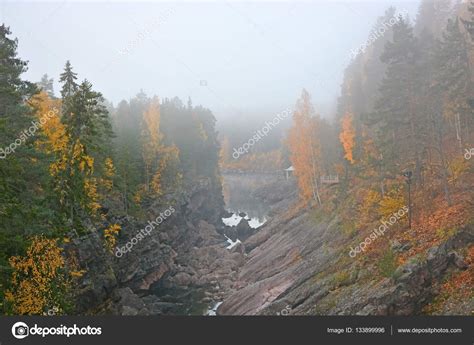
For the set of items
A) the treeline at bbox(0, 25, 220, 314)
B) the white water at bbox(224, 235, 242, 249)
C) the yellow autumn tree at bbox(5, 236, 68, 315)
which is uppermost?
the treeline at bbox(0, 25, 220, 314)

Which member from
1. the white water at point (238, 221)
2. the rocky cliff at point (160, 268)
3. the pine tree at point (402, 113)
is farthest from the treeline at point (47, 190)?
the white water at point (238, 221)

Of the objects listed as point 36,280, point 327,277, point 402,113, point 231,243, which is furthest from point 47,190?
point 231,243

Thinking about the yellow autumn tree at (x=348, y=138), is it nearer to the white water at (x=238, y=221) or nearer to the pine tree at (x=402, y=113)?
the pine tree at (x=402, y=113)

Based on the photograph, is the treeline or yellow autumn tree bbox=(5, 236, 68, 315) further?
yellow autumn tree bbox=(5, 236, 68, 315)

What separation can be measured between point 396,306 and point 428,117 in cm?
1417

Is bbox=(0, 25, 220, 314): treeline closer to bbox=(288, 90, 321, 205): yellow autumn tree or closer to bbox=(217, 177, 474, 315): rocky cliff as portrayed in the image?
bbox=(217, 177, 474, 315): rocky cliff

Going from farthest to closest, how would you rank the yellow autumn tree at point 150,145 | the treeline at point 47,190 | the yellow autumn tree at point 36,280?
the yellow autumn tree at point 150,145, the yellow autumn tree at point 36,280, the treeline at point 47,190

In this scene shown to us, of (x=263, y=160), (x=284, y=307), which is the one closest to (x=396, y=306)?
(x=284, y=307)

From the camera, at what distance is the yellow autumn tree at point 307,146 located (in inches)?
1591

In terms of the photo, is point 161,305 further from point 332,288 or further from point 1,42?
point 1,42

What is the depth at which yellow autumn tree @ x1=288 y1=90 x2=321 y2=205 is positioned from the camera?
40.4 m

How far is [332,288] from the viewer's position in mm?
20766

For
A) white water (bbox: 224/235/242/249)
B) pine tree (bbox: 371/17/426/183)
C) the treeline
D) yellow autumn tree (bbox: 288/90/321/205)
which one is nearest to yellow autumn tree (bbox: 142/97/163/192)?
the treeline

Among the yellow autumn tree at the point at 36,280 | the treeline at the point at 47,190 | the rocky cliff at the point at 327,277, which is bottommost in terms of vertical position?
the rocky cliff at the point at 327,277
